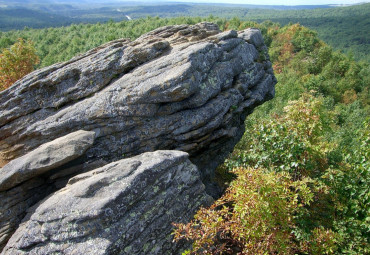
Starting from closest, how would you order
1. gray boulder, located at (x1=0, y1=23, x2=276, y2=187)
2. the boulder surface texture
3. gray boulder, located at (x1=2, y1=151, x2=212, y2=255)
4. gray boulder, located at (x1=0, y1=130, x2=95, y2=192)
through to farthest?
gray boulder, located at (x1=2, y1=151, x2=212, y2=255), the boulder surface texture, gray boulder, located at (x1=0, y1=130, x2=95, y2=192), gray boulder, located at (x1=0, y1=23, x2=276, y2=187)

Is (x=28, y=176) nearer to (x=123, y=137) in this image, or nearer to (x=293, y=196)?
(x=123, y=137)

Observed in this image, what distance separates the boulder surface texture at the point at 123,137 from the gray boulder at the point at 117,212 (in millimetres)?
33

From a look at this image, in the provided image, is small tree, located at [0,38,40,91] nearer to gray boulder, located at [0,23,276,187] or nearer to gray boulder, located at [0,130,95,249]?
gray boulder, located at [0,23,276,187]

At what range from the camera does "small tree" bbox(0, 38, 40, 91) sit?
88.2ft

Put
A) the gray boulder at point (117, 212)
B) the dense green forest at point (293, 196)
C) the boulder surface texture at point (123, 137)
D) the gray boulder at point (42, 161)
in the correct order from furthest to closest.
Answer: the gray boulder at point (42, 161), the dense green forest at point (293, 196), the boulder surface texture at point (123, 137), the gray boulder at point (117, 212)

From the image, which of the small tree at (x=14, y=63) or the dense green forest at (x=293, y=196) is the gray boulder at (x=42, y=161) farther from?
the small tree at (x=14, y=63)

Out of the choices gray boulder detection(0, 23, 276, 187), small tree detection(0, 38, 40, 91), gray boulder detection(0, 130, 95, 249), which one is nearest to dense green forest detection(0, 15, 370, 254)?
gray boulder detection(0, 23, 276, 187)

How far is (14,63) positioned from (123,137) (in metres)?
22.8

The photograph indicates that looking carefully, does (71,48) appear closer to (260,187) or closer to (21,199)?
(21,199)

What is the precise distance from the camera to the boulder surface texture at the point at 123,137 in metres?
8.27

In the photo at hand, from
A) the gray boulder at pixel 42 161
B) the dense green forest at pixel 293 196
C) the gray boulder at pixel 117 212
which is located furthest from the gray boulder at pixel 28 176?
the dense green forest at pixel 293 196

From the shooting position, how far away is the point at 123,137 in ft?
40.3

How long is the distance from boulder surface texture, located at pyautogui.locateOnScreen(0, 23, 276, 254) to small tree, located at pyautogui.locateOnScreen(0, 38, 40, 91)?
1597cm

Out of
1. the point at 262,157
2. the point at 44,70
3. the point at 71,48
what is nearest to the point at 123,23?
the point at 71,48
